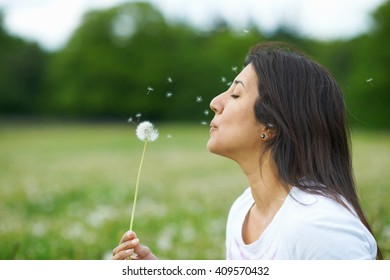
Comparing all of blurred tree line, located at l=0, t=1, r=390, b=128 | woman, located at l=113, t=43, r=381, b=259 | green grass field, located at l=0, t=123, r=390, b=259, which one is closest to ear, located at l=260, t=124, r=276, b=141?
woman, located at l=113, t=43, r=381, b=259

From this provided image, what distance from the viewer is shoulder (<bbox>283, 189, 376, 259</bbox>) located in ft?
4.84

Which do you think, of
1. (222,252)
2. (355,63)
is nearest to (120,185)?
(222,252)

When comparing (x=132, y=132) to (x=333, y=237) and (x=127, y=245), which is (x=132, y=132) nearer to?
(x=127, y=245)

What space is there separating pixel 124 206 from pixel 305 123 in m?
2.88

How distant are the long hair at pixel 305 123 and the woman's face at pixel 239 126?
0.03 m

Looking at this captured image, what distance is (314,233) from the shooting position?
1.49 metres

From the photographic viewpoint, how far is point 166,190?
16.7ft

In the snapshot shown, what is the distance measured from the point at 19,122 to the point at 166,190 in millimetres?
18572

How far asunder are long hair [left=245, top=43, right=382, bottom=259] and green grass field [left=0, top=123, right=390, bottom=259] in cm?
34

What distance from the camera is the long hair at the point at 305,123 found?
1643 millimetres

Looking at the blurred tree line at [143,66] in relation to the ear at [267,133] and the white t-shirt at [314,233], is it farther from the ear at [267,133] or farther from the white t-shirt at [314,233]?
the white t-shirt at [314,233]

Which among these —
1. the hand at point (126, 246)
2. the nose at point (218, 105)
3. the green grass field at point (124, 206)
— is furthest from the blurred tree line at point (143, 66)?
the hand at point (126, 246)

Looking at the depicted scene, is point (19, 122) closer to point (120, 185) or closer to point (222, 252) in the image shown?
point (120, 185)

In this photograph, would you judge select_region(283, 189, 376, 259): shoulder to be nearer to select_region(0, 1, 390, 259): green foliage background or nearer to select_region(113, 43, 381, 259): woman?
select_region(113, 43, 381, 259): woman
